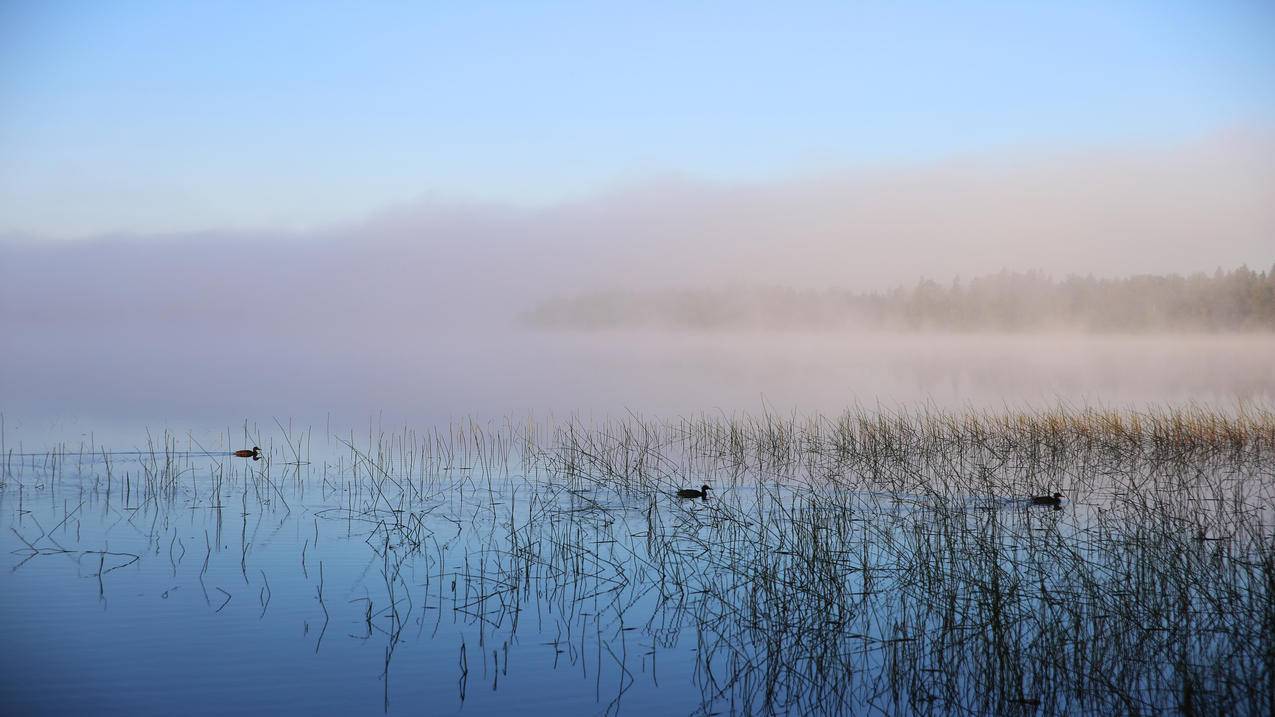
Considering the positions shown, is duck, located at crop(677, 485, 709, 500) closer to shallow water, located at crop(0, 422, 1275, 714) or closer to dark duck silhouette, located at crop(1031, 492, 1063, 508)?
shallow water, located at crop(0, 422, 1275, 714)

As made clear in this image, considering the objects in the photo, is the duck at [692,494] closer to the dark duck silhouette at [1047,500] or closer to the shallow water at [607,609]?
the shallow water at [607,609]

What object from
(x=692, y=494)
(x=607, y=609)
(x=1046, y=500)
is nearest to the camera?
(x=607, y=609)

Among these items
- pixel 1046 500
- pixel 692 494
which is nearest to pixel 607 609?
pixel 692 494

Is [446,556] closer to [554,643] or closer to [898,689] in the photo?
[554,643]

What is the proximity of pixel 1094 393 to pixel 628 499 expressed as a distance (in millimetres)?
26565

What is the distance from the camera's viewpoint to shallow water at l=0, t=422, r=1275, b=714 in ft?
16.8

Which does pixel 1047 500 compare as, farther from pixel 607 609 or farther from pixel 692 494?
pixel 607 609

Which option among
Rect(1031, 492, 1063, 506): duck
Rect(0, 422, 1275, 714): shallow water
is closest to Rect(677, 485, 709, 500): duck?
Rect(0, 422, 1275, 714): shallow water

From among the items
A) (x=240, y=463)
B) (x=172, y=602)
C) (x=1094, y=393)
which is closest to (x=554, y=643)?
(x=172, y=602)

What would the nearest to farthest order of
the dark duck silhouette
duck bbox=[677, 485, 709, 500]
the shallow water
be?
the shallow water
the dark duck silhouette
duck bbox=[677, 485, 709, 500]

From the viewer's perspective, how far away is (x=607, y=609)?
260 inches

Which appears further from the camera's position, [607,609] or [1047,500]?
[1047,500]

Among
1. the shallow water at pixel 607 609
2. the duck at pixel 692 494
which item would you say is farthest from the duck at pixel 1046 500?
the duck at pixel 692 494

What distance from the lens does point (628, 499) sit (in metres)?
10.7
